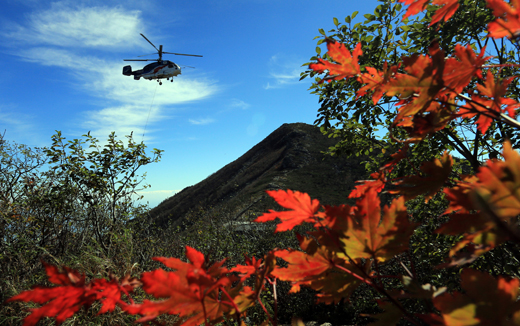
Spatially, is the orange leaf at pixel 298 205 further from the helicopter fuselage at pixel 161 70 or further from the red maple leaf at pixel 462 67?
the helicopter fuselage at pixel 161 70

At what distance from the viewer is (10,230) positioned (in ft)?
14.7

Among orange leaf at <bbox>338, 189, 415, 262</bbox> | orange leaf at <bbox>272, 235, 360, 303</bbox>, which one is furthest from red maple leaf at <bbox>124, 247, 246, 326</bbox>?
orange leaf at <bbox>338, 189, 415, 262</bbox>

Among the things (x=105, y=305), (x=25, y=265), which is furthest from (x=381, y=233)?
(x=25, y=265)

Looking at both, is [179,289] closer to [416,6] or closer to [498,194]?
[498,194]

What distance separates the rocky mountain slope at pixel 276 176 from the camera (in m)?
22.8

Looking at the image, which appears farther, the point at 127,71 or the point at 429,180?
the point at 127,71

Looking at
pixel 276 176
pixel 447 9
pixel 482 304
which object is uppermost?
pixel 276 176

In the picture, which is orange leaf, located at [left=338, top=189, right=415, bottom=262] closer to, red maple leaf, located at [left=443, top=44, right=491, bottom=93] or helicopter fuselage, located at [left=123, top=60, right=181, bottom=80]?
red maple leaf, located at [left=443, top=44, right=491, bottom=93]

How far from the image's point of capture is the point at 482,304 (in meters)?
0.40

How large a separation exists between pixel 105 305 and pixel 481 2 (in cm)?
401

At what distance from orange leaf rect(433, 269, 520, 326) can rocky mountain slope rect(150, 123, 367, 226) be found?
18044mm

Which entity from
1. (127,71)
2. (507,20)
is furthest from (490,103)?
(127,71)

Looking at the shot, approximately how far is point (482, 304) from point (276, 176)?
26.8 m

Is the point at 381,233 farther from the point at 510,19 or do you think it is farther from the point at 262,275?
the point at 510,19
